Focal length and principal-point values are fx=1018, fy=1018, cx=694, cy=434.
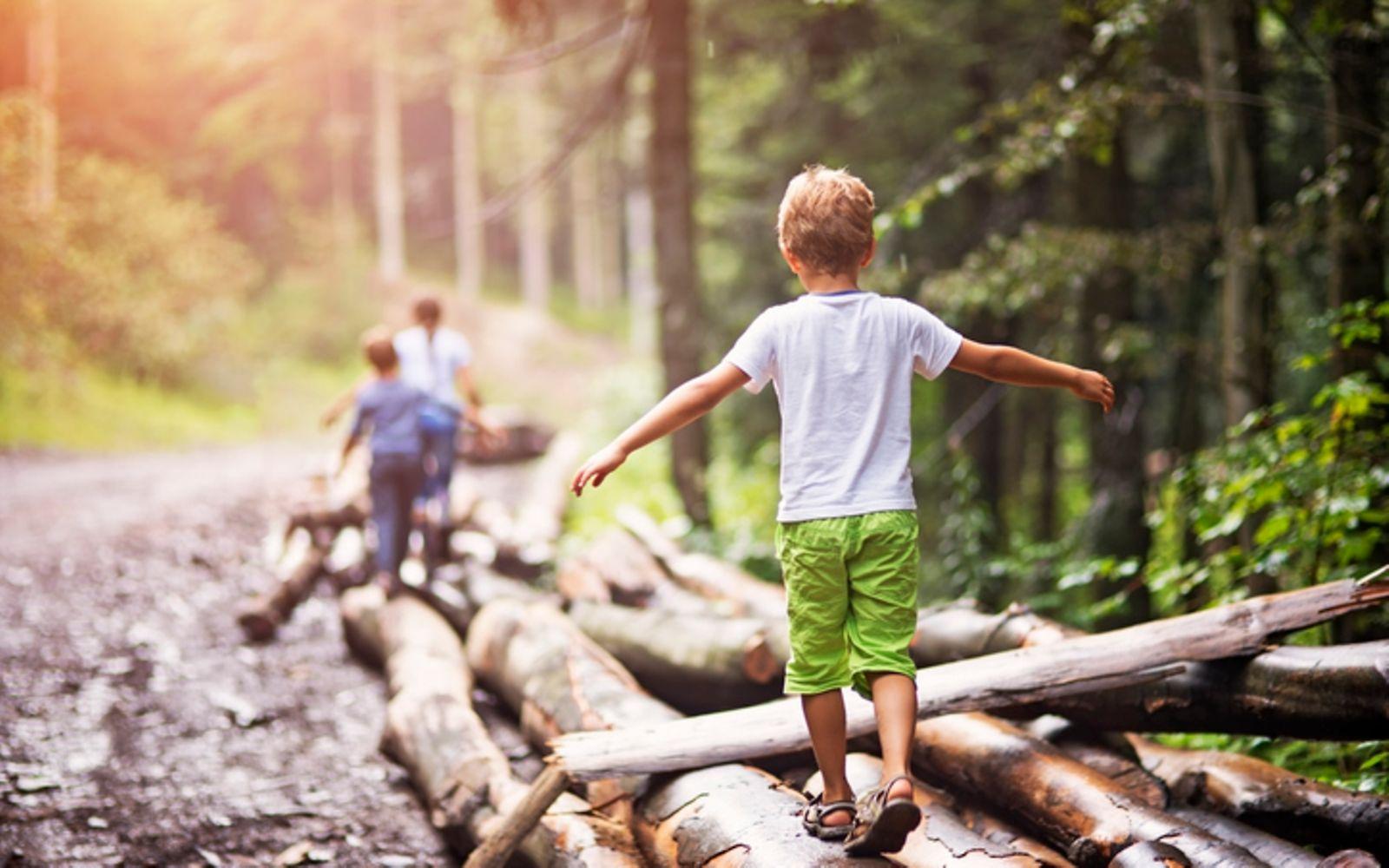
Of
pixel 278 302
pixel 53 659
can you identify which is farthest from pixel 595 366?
pixel 53 659

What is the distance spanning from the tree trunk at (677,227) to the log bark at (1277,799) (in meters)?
6.84

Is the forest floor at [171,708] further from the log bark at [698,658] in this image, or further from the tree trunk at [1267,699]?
the tree trunk at [1267,699]

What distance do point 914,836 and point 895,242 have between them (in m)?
8.92

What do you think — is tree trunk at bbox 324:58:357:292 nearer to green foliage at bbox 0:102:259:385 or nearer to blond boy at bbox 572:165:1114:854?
green foliage at bbox 0:102:259:385

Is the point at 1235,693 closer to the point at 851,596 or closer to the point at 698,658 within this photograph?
the point at 851,596

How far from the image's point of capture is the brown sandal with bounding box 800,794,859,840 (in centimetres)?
330

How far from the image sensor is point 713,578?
723 centimetres

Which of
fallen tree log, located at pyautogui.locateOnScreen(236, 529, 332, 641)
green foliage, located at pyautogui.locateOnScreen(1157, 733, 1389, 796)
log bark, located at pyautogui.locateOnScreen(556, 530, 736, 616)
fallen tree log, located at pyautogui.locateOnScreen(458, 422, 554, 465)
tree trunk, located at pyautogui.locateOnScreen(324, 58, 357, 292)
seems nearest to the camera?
green foliage, located at pyautogui.locateOnScreen(1157, 733, 1389, 796)

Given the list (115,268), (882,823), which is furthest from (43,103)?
(882,823)

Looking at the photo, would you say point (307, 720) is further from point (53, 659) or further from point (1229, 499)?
point (1229, 499)

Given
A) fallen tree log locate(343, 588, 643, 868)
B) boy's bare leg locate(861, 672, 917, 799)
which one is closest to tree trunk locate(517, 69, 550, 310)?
fallen tree log locate(343, 588, 643, 868)

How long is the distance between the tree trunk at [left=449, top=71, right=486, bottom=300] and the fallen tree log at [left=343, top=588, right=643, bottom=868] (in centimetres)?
2604

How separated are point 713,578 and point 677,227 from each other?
185 inches

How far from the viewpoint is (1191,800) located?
3998mm
